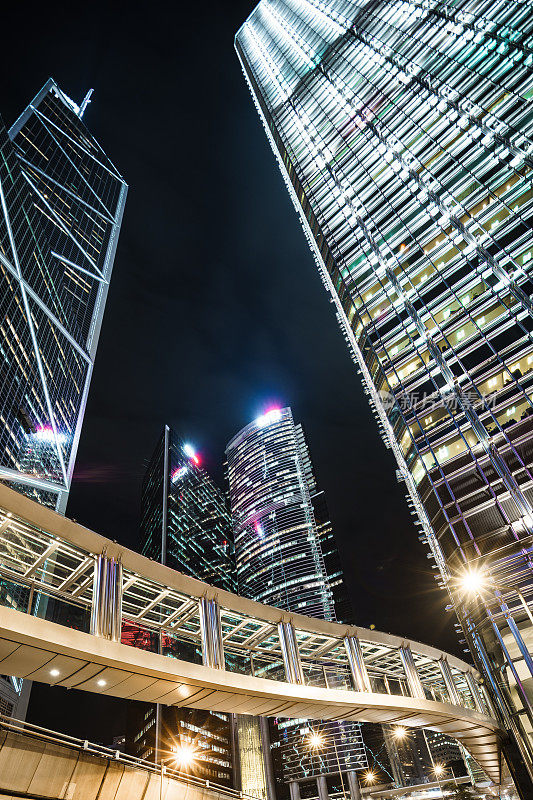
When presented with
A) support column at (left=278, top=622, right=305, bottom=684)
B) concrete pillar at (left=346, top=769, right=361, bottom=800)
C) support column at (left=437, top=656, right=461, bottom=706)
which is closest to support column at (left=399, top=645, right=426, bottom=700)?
support column at (left=437, top=656, right=461, bottom=706)

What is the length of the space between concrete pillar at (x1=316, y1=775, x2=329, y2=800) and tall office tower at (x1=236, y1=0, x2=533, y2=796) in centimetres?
8573

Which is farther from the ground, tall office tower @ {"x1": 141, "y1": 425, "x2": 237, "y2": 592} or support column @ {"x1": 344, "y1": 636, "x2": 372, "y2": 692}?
tall office tower @ {"x1": 141, "y1": 425, "x2": 237, "y2": 592}

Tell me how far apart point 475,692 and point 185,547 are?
4953 inches

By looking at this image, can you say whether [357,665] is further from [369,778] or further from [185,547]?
[185,547]

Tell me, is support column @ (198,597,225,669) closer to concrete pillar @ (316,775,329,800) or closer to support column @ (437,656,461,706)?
support column @ (437,656,461,706)

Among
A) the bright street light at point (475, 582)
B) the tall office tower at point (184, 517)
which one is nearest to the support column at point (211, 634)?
the bright street light at point (475, 582)

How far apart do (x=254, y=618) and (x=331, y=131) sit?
200ft

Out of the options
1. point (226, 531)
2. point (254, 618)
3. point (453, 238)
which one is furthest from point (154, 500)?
point (254, 618)

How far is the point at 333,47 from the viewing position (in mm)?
68562

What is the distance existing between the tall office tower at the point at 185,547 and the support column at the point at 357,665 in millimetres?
76389

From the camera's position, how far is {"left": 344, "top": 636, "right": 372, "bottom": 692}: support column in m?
16.7

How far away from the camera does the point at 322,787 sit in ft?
316

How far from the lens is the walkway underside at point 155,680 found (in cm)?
974

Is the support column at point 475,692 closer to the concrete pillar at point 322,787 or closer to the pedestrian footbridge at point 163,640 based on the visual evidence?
the pedestrian footbridge at point 163,640
